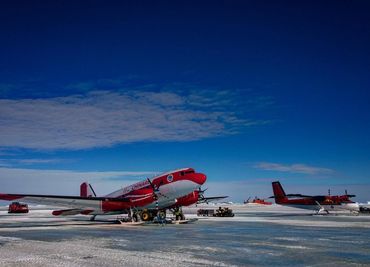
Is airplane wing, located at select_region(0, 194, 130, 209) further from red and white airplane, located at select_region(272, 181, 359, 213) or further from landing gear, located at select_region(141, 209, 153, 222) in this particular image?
red and white airplane, located at select_region(272, 181, 359, 213)

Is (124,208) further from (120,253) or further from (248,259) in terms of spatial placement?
(248,259)

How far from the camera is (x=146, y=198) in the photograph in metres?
38.5

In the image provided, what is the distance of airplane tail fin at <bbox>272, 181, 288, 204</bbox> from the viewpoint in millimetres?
69000

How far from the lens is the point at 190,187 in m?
37.5

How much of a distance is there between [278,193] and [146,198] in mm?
38540

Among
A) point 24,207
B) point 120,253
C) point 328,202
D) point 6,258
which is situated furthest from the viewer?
point 24,207

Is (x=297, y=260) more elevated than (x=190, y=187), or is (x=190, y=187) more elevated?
(x=190, y=187)

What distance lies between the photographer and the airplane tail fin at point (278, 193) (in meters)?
69.0

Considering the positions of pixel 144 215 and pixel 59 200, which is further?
pixel 144 215

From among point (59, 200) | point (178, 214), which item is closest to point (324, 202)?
point (178, 214)

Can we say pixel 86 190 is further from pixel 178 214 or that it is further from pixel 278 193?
pixel 278 193

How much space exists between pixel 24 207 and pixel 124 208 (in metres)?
55.6

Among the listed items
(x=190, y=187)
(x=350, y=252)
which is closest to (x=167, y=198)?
(x=190, y=187)

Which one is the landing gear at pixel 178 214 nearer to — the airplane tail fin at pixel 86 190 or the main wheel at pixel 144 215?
the main wheel at pixel 144 215
